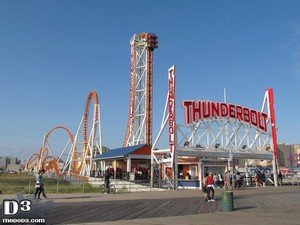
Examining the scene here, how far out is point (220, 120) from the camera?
4147 centimetres

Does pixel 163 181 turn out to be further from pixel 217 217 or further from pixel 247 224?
pixel 247 224

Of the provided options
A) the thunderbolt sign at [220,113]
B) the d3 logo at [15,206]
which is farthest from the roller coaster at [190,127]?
the d3 logo at [15,206]

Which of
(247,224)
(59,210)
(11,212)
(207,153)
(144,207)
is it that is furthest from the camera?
(207,153)

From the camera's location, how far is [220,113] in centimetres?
4122

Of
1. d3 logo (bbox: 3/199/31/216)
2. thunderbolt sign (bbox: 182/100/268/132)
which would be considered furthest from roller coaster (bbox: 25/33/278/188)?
d3 logo (bbox: 3/199/31/216)

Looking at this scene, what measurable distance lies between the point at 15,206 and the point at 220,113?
32.8m

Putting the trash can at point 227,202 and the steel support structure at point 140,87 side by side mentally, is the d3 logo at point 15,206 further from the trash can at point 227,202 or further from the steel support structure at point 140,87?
the steel support structure at point 140,87

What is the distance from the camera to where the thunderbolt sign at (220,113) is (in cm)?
3844

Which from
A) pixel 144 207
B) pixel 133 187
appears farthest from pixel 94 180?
pixel 144 207

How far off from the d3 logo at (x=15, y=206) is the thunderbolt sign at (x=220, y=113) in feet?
93.0

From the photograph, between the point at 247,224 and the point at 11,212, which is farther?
the point at 247,224

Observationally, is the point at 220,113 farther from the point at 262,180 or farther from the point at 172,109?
the point at 262,180

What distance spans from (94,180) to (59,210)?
26782mm

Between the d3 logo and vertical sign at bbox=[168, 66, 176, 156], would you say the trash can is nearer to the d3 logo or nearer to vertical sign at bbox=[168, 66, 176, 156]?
the d3 logo
